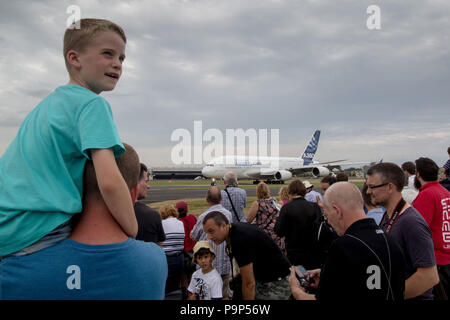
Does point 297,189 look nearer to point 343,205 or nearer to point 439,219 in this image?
point 439,219

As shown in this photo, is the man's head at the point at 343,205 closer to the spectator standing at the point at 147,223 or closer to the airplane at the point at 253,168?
the spectator standing at the point at 147,223

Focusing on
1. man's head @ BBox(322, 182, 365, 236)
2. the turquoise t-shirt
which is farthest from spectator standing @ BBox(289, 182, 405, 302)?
the turquoise t-shirt

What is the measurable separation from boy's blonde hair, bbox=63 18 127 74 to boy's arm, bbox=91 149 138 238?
54cm

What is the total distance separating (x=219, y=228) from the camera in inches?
149

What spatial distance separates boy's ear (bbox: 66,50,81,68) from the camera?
4.53ft

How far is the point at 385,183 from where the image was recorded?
3498 mm

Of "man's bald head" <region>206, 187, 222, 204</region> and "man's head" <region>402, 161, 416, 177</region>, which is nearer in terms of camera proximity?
"man's bald head" <region>206, 187, 222, 204</region>

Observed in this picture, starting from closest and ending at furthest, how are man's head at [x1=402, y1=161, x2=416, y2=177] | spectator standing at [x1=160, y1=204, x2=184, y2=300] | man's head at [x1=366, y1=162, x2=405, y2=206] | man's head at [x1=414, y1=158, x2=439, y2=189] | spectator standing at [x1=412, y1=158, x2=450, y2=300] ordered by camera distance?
man's head at [x1=366, y1=162, x2=405, y2=206]
spectator standing at [x1=412, y1=158, x2=450, y2=300]
man's head at [x1=414, y1=158, x2=439, y2=189]
spectator standing at [x1=160, y1=204, x2=184, y2=300]
man's head at [x1=402, y1=161, x2=416, y2=177]

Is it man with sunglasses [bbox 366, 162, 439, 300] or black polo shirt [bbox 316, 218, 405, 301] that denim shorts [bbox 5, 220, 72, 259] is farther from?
man with sunglasses [bbox 366, 162, 439, 300]

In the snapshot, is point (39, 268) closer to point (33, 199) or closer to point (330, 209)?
point (33, 199)

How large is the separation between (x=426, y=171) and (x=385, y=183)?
4.81 feet

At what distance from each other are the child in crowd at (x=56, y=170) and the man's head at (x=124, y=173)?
27 millimetres

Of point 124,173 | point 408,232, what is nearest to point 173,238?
point 408,232
